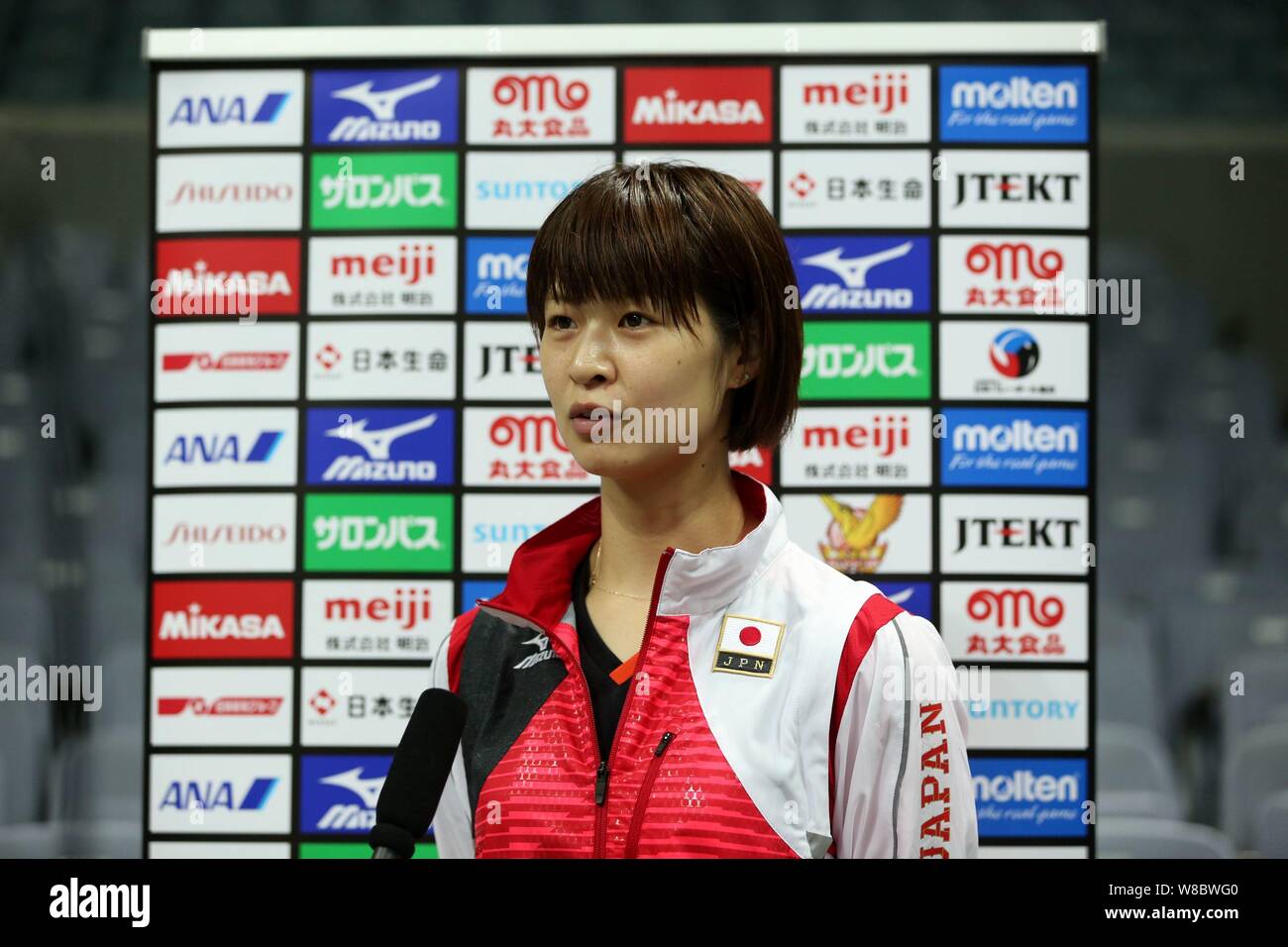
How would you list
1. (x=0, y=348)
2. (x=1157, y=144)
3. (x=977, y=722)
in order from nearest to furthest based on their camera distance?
(x=977, y=722) → (x=1157, y=144) → (x=0, y=348)

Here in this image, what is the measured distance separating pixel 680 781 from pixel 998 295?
5.23 ft

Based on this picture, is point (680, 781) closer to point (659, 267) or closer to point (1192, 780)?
point (659, 267)

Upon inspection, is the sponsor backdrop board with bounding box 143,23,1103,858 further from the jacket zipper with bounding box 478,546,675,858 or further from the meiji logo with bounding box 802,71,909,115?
the jacket zipper with bounding box 478,546,675,858

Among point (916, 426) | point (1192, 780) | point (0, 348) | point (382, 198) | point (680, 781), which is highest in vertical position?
point (382, 198)

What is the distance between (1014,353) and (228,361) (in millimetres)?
1687

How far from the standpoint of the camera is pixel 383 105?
87.4 inches

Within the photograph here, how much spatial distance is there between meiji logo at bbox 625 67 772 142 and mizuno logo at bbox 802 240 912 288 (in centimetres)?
28

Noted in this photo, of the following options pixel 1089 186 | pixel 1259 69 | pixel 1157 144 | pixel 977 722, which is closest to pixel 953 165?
pixel 1089 186

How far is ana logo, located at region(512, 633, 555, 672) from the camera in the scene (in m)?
1.00

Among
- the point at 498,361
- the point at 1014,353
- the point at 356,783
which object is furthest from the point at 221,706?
the point at 1014,353

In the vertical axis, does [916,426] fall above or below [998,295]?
below

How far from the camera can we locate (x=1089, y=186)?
2160 millimetres
